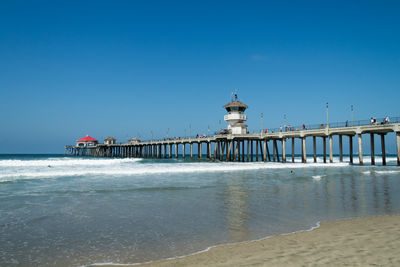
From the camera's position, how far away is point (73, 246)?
17.7ft

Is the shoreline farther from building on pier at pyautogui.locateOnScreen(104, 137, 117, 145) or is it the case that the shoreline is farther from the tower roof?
building on pier at pyautogui.locateOnScreen(104, 137, 117, 145)

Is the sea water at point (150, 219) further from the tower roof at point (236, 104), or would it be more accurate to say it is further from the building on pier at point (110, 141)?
the building on pier at point (110, 141)

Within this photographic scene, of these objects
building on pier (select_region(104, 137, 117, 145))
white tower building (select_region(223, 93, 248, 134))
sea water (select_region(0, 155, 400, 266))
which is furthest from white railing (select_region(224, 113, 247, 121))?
building on pier (select_region(104, 137, 117, 145))

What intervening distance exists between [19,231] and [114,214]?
91.6 inches

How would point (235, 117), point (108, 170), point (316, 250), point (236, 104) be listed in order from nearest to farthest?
point (316, 250)
point (108, 170)
point (236, 104)
point (235, 117)

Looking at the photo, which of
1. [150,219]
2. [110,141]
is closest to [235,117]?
[150,219]

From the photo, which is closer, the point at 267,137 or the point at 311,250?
the point at 311,250

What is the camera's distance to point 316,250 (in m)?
4.58

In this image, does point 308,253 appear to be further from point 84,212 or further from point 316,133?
point 316,133

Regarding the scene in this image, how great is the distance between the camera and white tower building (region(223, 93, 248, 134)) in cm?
4459

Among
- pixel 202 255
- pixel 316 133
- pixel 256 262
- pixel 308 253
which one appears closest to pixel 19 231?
pixel 202 255

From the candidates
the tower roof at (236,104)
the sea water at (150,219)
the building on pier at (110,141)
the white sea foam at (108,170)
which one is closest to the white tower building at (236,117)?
the tower roof at (236,104)

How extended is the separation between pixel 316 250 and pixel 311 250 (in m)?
0.07

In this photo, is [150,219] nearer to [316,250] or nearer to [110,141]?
[316,250]
